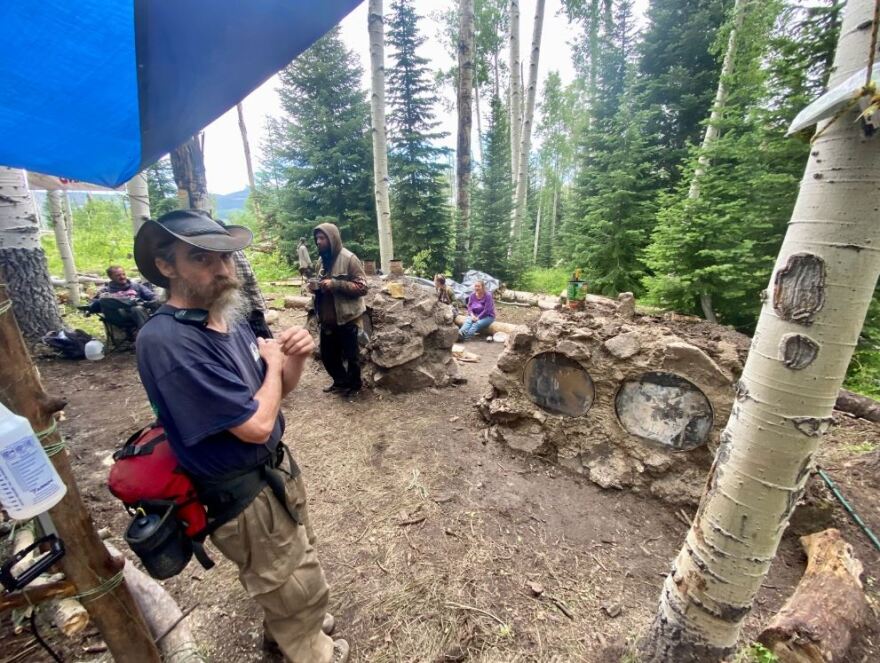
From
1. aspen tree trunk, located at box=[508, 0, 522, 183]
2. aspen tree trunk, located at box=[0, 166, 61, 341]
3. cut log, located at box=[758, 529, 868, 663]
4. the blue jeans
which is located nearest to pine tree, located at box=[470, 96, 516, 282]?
aspen tree trunk, located at box=[508, 0, 522, 183]

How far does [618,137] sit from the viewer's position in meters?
9.58

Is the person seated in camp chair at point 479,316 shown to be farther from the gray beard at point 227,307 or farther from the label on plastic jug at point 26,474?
the label on plastic jug at point 26,474

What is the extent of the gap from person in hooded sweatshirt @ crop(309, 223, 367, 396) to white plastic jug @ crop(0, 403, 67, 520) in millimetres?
3265

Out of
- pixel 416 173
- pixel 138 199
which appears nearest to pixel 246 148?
pixel 416 173

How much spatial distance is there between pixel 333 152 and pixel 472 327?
335 inches

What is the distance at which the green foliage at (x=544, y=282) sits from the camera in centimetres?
1278

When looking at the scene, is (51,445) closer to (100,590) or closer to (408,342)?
(100,590)

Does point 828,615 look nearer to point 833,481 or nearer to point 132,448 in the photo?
point 833,481

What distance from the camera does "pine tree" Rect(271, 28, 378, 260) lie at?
12.2 m

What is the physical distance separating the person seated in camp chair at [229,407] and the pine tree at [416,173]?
9887mm

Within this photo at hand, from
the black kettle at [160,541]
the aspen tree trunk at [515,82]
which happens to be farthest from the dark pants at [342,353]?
the aspen tree trunk at [515,82]

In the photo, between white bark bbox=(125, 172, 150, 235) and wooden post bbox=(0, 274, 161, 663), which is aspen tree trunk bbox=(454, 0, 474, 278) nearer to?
white bark bbox=(125, 172, 150, 235)

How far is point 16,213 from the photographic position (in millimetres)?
5113

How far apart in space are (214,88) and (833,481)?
5365 mm
